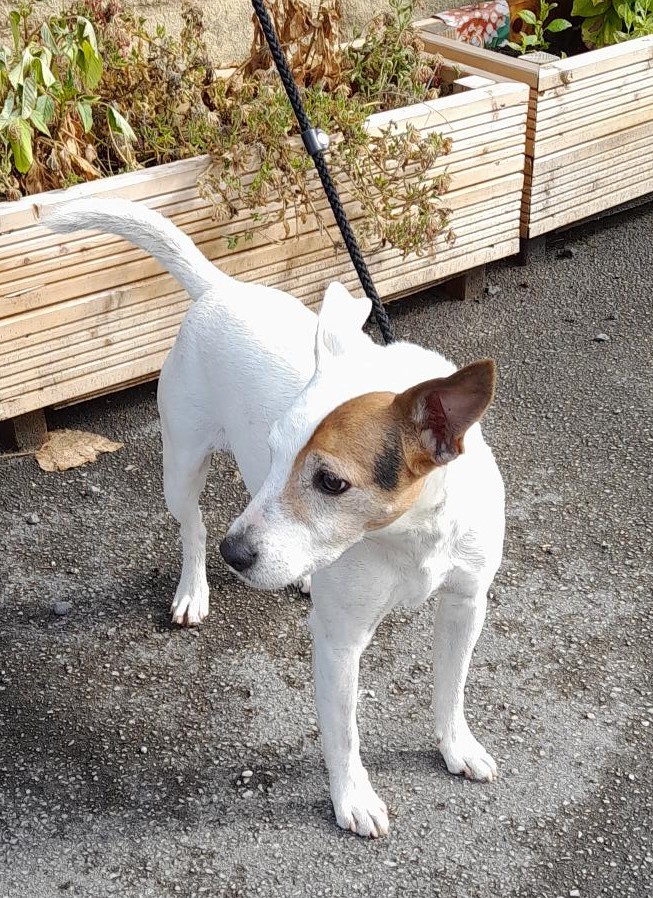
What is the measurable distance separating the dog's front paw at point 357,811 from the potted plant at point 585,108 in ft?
11.6

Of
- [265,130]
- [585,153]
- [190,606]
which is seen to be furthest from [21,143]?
[585,153]

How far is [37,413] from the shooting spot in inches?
175

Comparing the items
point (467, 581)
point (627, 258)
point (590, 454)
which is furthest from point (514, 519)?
Answer: point (627, 258)

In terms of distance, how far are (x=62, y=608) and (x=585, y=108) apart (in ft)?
12.1

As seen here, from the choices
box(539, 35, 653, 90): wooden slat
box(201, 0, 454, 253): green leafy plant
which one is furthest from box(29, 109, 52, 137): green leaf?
box(539, 35, 653, 90): wooden slat

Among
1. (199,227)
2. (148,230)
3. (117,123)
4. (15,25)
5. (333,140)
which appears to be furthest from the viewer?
(333,140)

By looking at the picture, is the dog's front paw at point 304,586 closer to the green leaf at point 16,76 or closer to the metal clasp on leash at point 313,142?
the metal clasp on leash at point 313,142

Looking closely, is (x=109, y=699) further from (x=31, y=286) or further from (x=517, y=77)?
(x=517, y=77)

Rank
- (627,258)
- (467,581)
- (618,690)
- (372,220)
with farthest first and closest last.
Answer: (627,258), (372,220), (618,690), (467,581)

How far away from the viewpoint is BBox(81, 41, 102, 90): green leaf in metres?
4.16

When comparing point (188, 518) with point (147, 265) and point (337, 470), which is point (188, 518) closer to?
point (147, 265)

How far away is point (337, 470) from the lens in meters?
2.13

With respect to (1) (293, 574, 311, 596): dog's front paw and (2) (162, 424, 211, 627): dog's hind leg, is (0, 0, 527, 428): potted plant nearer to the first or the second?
(2) (162, 424, 211, 627): dog's hind leg

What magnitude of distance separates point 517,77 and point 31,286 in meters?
2.66
